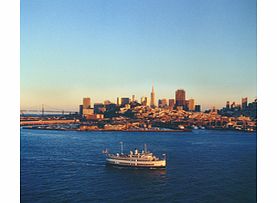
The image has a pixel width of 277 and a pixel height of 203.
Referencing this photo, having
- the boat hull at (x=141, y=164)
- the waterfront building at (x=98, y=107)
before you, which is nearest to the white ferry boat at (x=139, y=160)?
the boat hull at (x=141, y=164)

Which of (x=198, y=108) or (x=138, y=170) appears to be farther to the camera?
(x=198, y=108)

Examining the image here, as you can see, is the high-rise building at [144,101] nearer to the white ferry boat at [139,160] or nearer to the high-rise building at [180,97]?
the high-rise building at [180,97]

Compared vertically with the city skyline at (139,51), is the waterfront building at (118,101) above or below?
below

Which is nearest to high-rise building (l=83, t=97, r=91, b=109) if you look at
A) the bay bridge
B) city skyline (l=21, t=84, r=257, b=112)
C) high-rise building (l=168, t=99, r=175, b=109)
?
city skyline (l=21, t=84, r=257, b=112)

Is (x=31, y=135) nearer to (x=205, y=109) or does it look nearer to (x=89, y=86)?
(x=89, y=86)

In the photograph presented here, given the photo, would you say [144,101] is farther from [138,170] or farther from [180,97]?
[138,170]

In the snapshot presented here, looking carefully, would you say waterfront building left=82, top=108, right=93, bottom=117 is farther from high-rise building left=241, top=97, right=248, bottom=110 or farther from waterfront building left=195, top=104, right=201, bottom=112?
high-rise building left=241, top=97, right=248, bottom=110

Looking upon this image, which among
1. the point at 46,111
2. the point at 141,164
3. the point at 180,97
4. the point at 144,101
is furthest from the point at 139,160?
the point at 46,111
